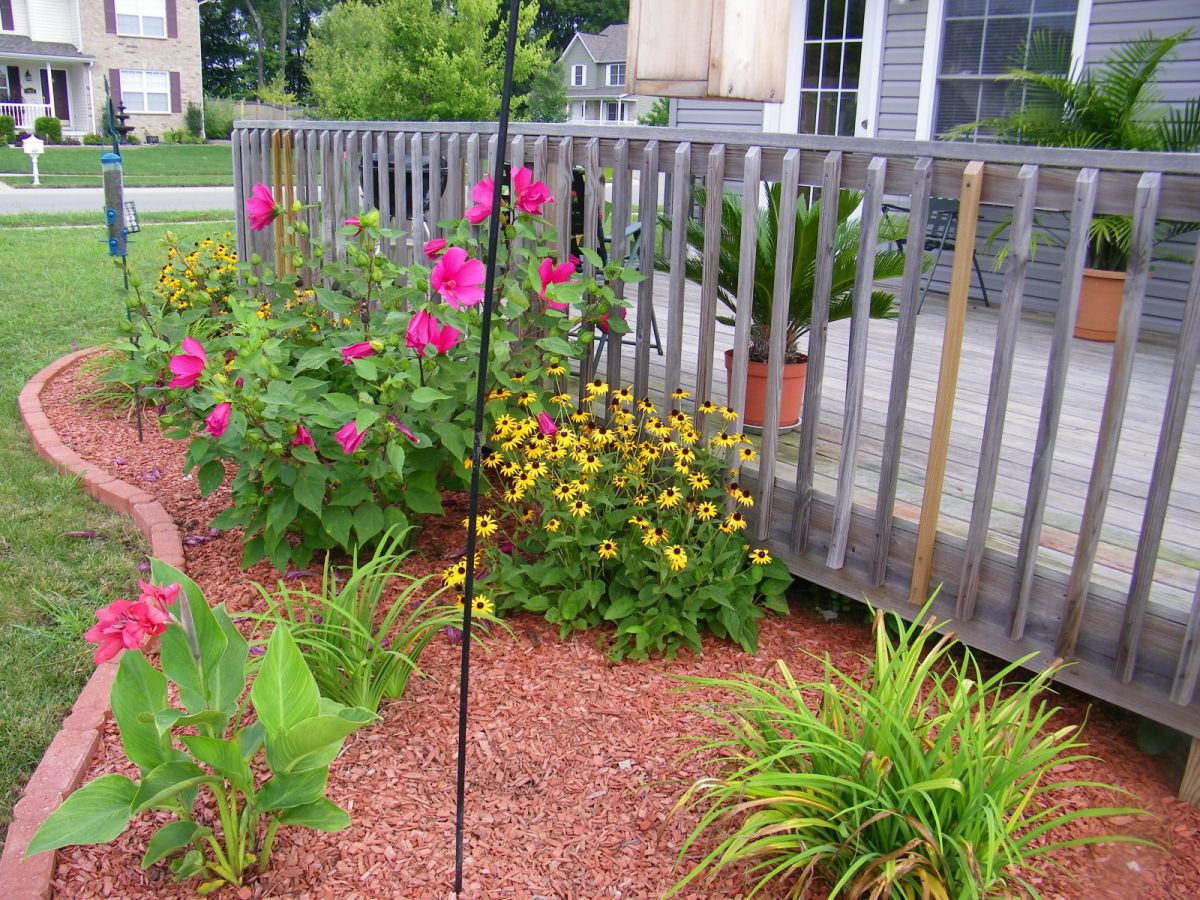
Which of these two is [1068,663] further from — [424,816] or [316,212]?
[316,212]

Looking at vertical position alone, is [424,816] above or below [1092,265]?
below

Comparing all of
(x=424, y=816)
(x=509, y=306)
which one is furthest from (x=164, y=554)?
(x=424, y=816)

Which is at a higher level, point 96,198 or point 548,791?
point 96,198

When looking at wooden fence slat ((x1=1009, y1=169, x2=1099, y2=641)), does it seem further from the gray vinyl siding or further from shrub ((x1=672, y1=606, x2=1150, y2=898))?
the gray vinyl siding

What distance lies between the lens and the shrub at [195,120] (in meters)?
33.8

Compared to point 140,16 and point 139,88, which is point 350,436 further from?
point 140,16

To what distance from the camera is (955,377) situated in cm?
253

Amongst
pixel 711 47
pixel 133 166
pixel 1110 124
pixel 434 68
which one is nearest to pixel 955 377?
pixel 711 47

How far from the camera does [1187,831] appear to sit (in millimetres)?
2217

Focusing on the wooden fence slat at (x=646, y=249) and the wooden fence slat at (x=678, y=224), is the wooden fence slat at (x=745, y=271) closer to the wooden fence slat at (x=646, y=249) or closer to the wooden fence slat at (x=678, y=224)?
the wooden fence slat at (x=678, y=224)

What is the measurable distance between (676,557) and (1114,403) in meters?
1.05

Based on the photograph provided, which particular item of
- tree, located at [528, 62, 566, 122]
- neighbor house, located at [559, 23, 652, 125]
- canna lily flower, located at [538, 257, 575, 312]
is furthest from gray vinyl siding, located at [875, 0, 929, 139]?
neighbor house, located at [559, 23, 652, 125]

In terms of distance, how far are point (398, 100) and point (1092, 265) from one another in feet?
42.0

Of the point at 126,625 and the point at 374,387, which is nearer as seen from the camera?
the point at 126,625
